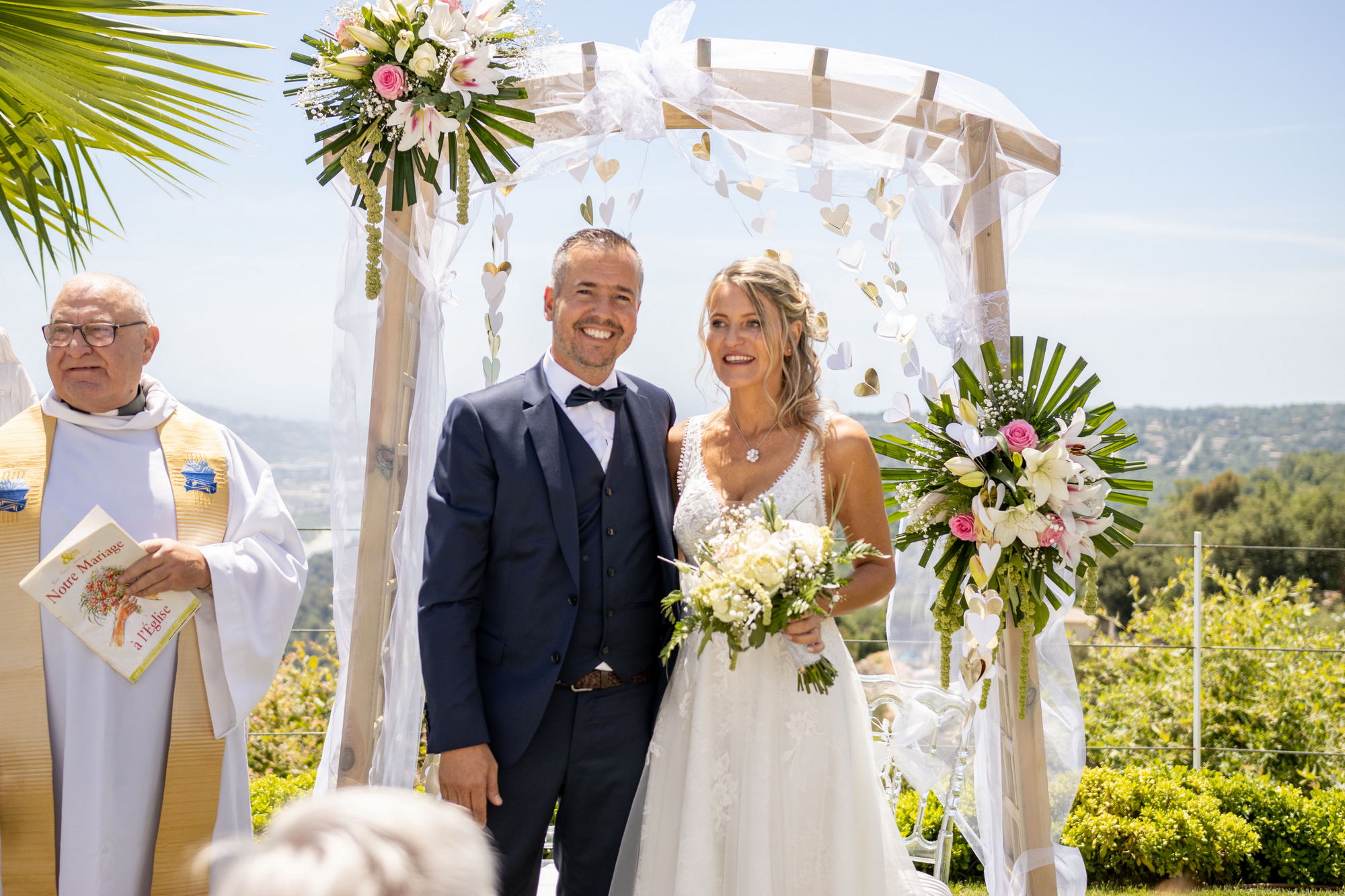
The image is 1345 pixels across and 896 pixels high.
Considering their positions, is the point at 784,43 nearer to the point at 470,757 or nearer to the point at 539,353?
the point at 539,353

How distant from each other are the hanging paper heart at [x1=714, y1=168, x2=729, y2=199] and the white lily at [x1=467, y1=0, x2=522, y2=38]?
→ 0.95 m

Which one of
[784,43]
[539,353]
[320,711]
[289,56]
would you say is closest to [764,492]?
[539,353]

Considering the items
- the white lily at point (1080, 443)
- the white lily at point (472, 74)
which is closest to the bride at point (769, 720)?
the white lily at point (1080, 443)

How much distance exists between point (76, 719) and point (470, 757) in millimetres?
1252

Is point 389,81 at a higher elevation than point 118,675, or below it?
higher

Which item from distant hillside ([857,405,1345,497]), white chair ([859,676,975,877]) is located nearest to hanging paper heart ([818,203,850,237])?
white chair ([859,676,975,877])

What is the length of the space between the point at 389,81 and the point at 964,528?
2.35 metres

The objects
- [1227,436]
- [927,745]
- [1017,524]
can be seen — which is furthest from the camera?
[1227,436]

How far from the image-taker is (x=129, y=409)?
3.64 m

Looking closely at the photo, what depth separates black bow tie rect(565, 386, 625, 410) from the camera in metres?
3.43

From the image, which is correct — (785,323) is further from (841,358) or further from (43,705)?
(43,705)

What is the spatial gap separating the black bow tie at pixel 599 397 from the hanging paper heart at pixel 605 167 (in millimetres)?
1009

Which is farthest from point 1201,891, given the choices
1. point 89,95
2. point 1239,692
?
point 89,95

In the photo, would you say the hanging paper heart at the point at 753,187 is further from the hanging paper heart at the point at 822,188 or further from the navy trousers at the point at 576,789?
the navy trousers at the point at 576,789
